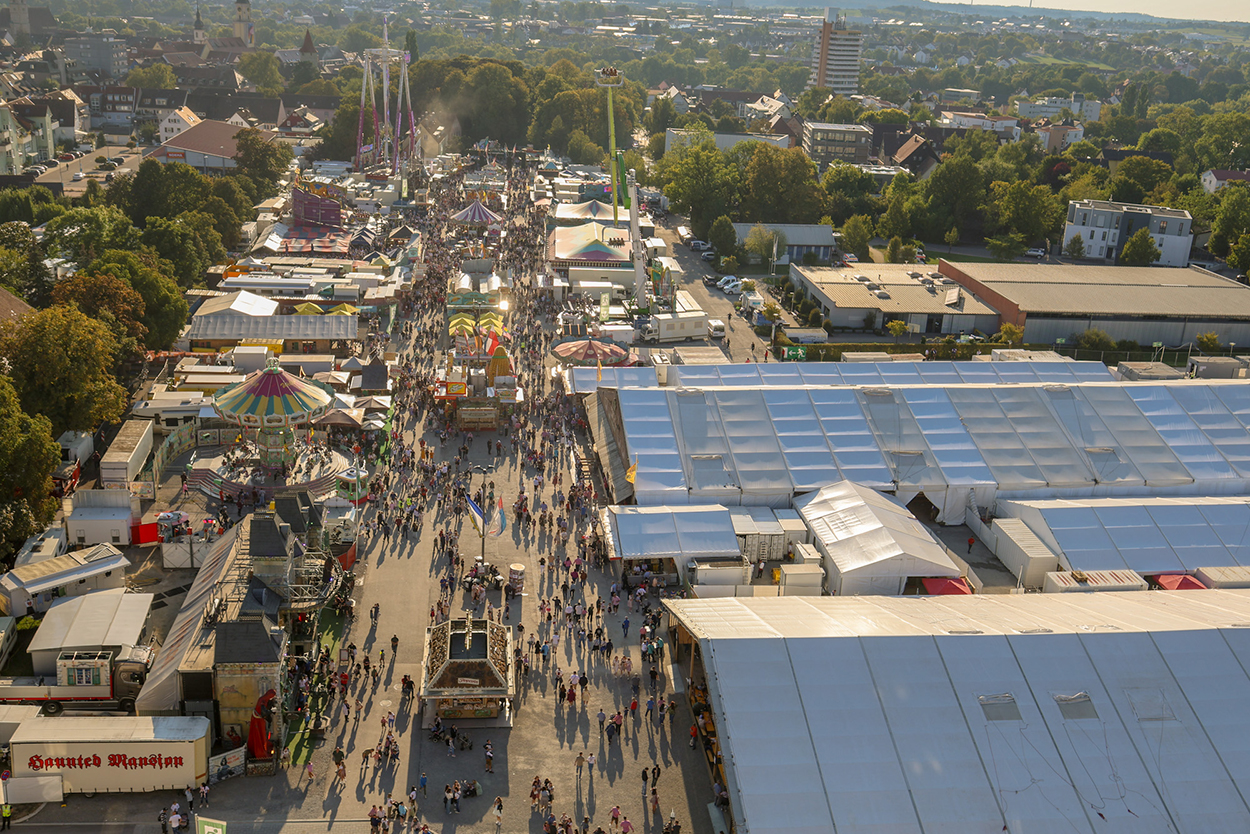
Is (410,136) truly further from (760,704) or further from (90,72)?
(760,704)

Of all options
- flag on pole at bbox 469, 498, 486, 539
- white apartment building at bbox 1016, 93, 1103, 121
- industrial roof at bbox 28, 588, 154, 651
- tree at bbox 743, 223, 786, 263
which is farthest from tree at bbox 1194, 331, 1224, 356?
white apartment building at bbox 1016, 93, 1103, 121

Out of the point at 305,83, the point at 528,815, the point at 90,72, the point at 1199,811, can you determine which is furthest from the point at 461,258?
the point at 90,72

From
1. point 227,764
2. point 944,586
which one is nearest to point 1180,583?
point 944,586

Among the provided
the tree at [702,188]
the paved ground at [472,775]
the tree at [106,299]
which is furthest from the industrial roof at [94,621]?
the tree at [702,188]

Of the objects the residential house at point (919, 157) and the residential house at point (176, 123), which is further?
the residential house at point (176, 123)

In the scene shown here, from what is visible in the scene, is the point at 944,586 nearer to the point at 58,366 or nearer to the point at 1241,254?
the point at 58,366

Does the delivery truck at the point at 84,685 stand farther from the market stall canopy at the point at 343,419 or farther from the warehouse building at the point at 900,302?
the warehouse building at the point at 900,302

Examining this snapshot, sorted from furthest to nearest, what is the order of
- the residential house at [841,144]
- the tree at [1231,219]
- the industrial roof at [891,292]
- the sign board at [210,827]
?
the residential house at [841,144]
the tree at [1231,219]
the industrial roof at [891,292]
the sign board at [210,827]
